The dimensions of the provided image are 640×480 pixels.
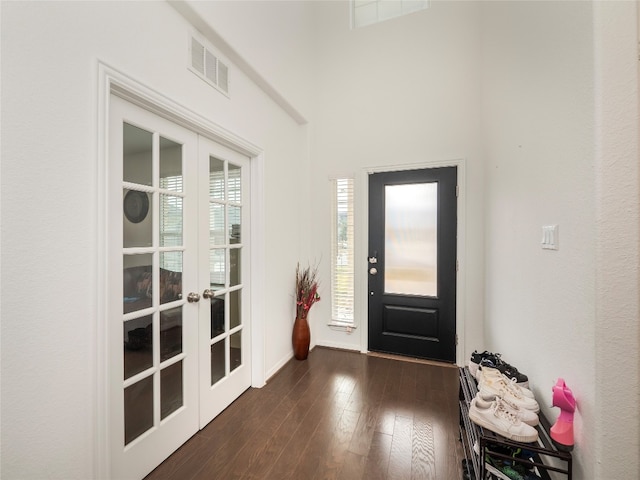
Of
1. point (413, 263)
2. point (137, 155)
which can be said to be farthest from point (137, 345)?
point (413, 263)

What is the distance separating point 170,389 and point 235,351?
2.16 ft

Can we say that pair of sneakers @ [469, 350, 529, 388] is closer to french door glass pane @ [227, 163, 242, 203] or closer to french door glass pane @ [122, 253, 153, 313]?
french door glass pane @ [122, 253, 153, 313]

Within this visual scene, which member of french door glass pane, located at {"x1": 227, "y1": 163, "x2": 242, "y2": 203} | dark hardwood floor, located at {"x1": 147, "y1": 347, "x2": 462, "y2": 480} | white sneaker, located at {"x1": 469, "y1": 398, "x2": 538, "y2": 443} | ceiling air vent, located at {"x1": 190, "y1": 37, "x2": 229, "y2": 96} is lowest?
dark hardwood floor, located at {"x1": 147, "y1": 347, "x2": 462, "y2": 480}

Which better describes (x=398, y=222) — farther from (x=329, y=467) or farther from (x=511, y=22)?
(x=329, y=467)

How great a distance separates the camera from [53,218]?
1.15 meters

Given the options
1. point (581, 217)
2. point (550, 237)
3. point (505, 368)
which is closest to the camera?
point (581, 217)

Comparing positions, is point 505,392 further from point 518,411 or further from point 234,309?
point 234,309

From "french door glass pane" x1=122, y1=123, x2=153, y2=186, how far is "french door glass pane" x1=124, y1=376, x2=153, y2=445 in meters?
1.17

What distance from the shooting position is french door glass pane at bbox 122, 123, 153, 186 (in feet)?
5.01

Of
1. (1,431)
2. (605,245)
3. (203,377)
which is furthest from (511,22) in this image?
(1,431)

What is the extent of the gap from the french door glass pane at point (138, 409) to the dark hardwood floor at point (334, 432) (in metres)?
0.29

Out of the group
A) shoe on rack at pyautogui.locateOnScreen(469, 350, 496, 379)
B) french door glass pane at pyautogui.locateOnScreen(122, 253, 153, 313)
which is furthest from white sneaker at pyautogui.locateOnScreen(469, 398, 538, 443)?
french door glass pane at pyautogui.locateOnScreen(122, 253, 153, 313)

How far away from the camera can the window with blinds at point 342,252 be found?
3.45m

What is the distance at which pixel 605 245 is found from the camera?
103 cm
